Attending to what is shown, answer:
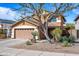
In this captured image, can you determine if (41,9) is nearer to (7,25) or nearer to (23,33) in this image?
(23,33)

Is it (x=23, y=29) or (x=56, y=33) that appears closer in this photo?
(x=56, y=33)

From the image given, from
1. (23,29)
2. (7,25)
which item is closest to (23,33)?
(23,29)

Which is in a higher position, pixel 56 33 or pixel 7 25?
pixel 7 25

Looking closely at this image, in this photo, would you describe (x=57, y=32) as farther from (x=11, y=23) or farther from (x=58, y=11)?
(x=11, y=23)

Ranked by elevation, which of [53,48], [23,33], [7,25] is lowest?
[53,48]

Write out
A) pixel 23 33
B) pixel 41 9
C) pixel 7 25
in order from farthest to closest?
pixel 7 25
pixel 23 33
pixel 41 9

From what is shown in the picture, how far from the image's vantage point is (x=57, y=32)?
19797 millimetres

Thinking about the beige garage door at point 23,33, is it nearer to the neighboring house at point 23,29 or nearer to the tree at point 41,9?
the neighboring house at point 23,29

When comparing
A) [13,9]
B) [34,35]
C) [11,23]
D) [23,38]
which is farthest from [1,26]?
[13,9]

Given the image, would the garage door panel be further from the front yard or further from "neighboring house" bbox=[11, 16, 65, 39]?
the front yard

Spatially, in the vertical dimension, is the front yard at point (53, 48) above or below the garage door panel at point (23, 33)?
below

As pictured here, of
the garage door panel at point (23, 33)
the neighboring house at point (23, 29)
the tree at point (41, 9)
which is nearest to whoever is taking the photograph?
the tree at point (41, 9)

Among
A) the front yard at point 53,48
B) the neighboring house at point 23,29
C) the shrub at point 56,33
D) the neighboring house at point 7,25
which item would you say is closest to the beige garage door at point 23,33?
the neighboring house at point 23,29

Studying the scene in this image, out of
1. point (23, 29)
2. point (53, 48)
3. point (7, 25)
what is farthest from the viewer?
point (7, 25)
